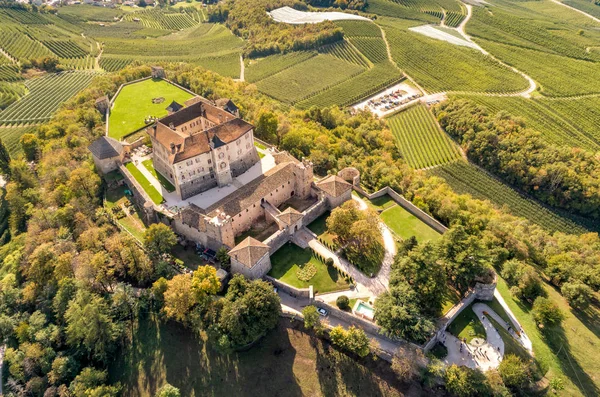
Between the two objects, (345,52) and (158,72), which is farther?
(345,52)

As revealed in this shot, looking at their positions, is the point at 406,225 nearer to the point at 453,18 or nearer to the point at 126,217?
the point at 126,217

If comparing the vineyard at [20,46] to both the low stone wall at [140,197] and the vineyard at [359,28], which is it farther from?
the vineyard at [359,28]

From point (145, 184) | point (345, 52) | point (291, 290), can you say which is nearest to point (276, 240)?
point (291, 290)

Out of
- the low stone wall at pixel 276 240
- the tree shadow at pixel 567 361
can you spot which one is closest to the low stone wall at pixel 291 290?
the low stone wall at pixel 276 240

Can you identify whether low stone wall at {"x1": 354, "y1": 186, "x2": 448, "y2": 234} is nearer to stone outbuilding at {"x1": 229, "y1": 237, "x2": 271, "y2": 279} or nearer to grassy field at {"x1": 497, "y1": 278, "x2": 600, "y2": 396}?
grassy field at {"x1": 497, "y1": 278, "x2": 600, "y2": 396}

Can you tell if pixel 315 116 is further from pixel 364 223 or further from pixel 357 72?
pixel 364 223
